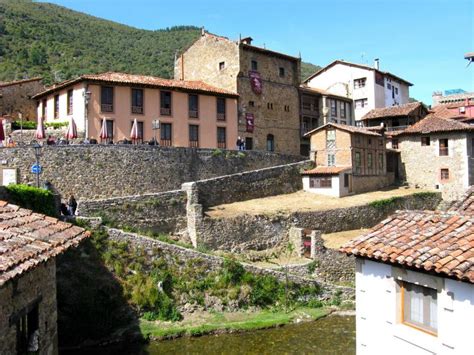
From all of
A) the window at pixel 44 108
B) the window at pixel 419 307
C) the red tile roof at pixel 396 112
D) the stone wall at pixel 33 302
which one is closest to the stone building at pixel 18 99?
the window at pixel 44 108

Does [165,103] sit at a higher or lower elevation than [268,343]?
higher

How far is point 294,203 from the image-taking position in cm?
3606

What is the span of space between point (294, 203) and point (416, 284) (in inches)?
1067

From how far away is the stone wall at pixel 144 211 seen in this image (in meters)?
26.6

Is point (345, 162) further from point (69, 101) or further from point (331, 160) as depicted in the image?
point (69, 101)

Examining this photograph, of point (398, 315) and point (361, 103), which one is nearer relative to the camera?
point (398, 315)

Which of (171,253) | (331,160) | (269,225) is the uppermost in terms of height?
(331,160)

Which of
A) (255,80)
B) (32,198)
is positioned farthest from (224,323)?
(255,80)

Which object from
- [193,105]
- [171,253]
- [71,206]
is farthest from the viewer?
[193,105]

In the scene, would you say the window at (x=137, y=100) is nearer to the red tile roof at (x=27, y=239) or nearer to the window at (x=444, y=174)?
the red tile roof at (x=27, y=239)

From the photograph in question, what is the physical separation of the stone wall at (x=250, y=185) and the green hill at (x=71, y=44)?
36990 mm

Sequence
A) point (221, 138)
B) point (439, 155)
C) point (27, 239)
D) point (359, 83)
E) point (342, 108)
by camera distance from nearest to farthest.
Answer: point (27, 239)
point (221, 138)
point (439, 155)
point (342, 108)
point (359, 83)

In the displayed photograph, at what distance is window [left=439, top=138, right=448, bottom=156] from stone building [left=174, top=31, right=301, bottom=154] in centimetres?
1398

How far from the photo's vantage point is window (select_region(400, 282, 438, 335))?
8688mm
